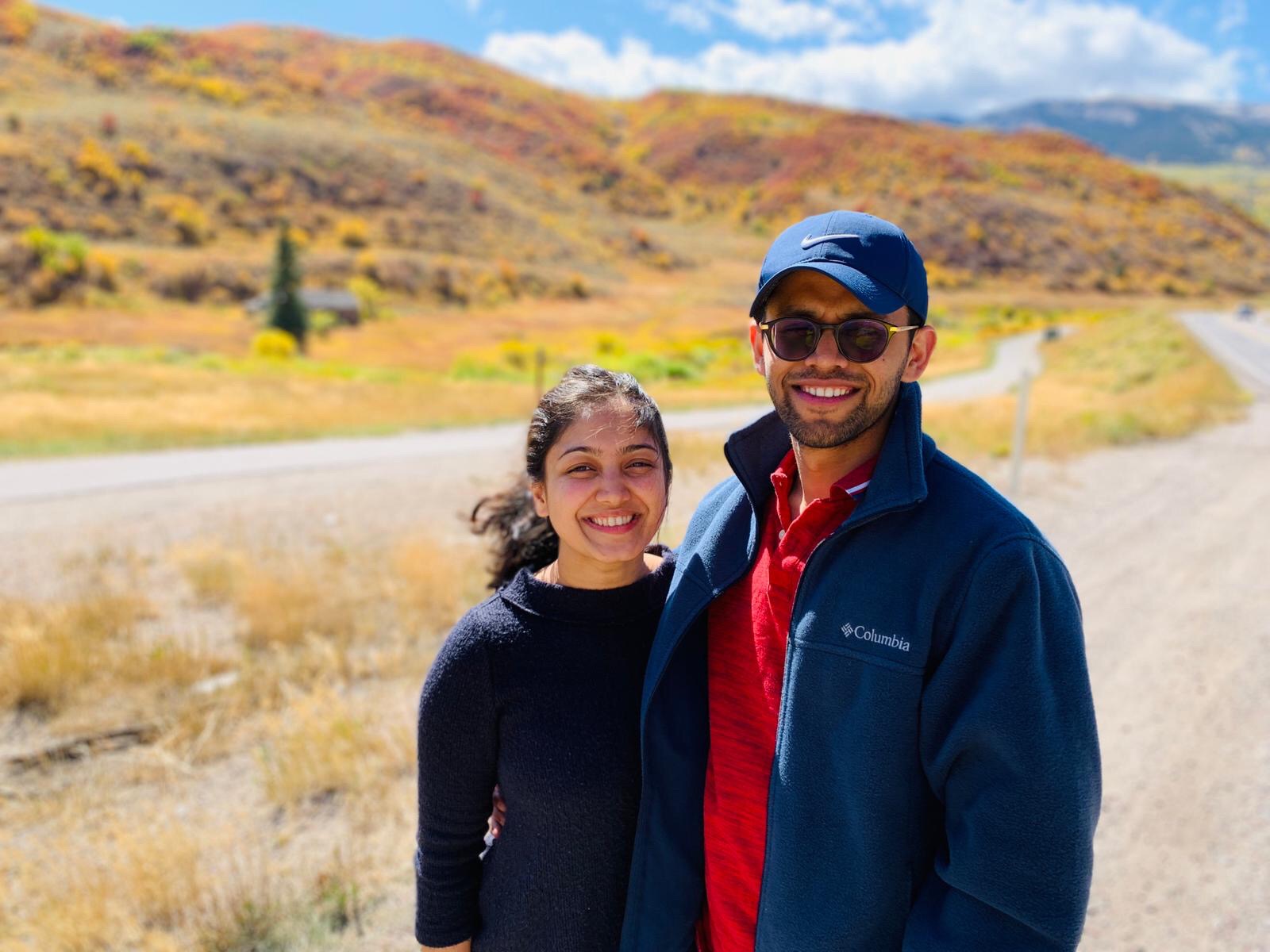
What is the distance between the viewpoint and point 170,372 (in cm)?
2167

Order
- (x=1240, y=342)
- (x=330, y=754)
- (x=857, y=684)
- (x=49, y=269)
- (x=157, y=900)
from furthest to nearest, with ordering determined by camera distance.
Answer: (x=49, y=269) < (x=1240, y=342) < (x=330, y=754) < (x=157, y=900) < (x=857, y=684)

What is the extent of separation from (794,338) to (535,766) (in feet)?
3.05

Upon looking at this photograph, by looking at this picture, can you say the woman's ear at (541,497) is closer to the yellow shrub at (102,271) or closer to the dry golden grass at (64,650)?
the dry golden grass at (64,650)

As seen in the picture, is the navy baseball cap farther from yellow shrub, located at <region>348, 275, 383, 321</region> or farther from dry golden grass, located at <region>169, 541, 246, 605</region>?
yellow shrub, located at <region>348, 275, 383, 321</region>

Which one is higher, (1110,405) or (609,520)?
(609,520)

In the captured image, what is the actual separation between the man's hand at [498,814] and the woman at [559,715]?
0.10ft

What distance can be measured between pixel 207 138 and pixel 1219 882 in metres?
65.4

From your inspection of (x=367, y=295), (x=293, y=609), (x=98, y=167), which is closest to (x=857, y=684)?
(x=293, y=609)

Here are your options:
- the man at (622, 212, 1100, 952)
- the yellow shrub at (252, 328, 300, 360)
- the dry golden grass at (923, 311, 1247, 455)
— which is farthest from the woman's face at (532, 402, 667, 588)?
the yellow shrub at (252, 328, 300, 360)

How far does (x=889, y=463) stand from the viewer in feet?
4.35

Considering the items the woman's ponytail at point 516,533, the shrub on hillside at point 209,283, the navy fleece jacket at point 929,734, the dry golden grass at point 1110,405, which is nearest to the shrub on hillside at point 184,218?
the shrub on hillside at point 209,283

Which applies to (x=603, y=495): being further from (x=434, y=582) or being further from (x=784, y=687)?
(x=434, y=582)

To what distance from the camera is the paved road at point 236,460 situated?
1016cm

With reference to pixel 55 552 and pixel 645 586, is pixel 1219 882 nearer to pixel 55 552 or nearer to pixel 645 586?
pixel 645 586
